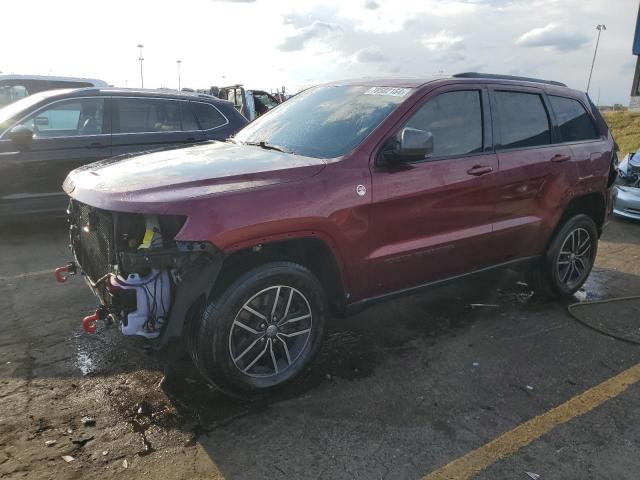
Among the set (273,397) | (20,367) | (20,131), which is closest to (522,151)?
(273,397)

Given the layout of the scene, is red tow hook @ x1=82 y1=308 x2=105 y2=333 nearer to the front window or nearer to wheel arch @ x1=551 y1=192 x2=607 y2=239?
wheel arch @ x1=551 y1=192 x2=607 y2=239

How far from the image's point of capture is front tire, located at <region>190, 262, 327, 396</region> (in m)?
2.85

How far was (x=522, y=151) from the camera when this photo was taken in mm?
4180

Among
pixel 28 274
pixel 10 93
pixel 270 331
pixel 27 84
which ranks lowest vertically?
pixel 28 274

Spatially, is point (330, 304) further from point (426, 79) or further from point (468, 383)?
point (426, 79)

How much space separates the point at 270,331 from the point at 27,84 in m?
8.92

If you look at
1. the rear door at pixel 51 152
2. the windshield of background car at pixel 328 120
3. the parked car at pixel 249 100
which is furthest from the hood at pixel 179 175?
the parked car at pixel 249 100

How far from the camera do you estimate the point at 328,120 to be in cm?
372

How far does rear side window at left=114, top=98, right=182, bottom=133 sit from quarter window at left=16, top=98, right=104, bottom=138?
24cm

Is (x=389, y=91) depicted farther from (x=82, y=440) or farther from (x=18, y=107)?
(x=18, y=107)

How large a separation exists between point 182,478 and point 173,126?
18.0 ft

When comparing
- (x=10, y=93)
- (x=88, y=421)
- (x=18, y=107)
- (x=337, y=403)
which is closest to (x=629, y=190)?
(x=337, y=403)

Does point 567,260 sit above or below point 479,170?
below

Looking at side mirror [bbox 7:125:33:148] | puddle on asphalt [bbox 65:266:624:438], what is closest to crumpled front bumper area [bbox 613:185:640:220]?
puddle on asphalt [bbox 65:266:624:438]
